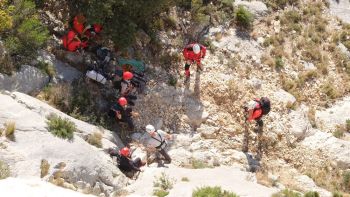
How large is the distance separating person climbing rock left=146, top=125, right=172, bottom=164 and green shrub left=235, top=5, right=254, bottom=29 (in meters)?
8.46

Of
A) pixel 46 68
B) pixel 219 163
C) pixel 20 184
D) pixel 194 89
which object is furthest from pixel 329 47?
pixel 20 184

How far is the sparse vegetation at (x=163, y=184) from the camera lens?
42.9ft

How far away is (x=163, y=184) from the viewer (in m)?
13.8

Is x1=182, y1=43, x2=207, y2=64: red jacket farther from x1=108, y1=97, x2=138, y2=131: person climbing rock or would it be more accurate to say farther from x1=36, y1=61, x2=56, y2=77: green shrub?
x1=36, y1=61, x2=56, y2=77: green shrub

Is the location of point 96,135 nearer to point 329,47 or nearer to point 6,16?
point 6,16

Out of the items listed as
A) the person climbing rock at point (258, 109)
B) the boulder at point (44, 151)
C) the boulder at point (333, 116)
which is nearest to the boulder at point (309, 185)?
the person climbing rock at point (258, 109)

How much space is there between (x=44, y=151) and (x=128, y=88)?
4.57 m

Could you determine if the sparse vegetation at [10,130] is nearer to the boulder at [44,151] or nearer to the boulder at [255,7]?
the boulder at [44,151]

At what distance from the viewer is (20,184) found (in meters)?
10.2

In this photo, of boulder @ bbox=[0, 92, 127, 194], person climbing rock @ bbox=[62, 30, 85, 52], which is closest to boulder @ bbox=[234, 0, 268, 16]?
person climbing rock @ bbox=[62, 30, 85, 52]

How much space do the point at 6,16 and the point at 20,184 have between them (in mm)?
7108

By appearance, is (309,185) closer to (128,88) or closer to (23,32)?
(128,88)

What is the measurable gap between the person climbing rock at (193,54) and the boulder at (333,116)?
18.0 feet

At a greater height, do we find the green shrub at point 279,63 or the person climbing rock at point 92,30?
the green shrub at point 279,63
